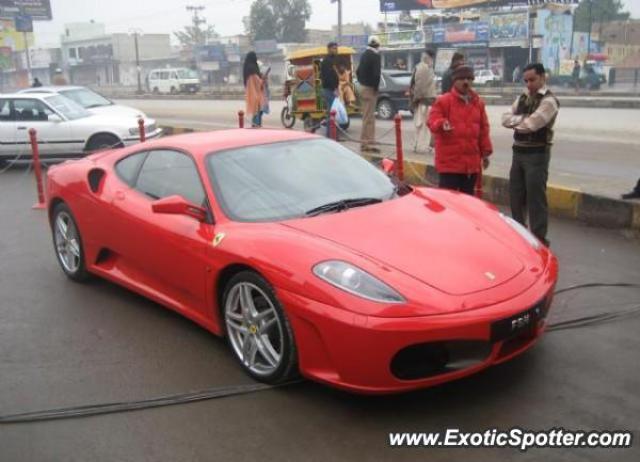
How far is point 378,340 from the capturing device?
3219 mm

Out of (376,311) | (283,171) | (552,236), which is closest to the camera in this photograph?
(376,311)

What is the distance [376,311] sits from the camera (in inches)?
129

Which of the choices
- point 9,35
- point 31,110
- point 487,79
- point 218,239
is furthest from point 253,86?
point 9,35

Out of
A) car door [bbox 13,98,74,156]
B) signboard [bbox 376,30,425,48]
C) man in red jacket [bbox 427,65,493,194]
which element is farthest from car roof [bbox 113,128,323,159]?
signboard [bbox 376,30,425,48]

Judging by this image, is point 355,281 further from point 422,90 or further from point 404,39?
point 404,39

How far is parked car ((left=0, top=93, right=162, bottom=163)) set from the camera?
42.3ft

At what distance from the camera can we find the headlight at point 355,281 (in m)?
3.34

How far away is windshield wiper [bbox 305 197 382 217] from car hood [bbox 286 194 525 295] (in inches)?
2.5

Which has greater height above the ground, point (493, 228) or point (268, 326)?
point (493, 228)

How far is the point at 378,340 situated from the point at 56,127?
1129cm

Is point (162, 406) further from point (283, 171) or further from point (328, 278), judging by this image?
point (283, 171)

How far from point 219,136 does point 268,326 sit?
177 cm

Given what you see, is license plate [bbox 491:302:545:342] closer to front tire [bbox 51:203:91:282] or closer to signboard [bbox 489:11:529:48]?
front tire [bbox 51:203:91:282]

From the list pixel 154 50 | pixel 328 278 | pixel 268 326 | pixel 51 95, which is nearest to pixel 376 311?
pixel 328 278
